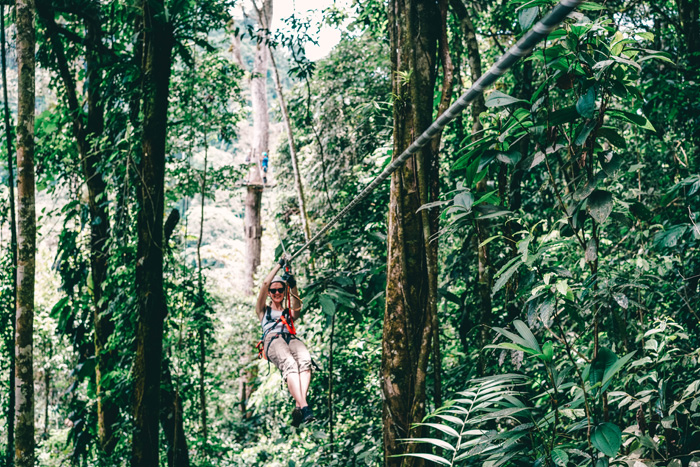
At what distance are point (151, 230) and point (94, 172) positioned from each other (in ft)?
4.87

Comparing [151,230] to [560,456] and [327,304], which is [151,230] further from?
[560,456]

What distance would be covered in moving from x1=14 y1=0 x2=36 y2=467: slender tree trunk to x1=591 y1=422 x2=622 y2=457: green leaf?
230 cm

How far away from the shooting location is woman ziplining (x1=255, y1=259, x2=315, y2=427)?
3.24m

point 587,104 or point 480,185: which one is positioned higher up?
point 480,185

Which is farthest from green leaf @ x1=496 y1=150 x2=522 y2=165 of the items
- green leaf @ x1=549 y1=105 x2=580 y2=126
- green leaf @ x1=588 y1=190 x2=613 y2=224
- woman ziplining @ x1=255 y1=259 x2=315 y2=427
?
woman ziplining @ x1=255 y1=259 x2=315 y2=427

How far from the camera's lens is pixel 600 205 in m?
1.31

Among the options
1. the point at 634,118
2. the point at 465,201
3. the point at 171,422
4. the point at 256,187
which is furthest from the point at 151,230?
the point at 256,187

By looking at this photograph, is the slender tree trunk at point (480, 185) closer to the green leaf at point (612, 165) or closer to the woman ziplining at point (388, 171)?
the woman ziplining at point (388, 171)

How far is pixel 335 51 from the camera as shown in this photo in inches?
241

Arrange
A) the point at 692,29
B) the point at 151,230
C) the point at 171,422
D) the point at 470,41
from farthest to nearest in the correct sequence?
the point at 171,422
the point at 151,230
the point at 692,29
the point at 470,41

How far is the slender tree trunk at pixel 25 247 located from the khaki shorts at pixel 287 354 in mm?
1432

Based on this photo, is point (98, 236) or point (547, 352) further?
point (98, 236)

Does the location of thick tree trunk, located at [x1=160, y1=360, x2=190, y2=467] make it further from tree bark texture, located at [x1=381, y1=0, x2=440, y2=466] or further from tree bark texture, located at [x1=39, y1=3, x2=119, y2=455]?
tree bark texture, located at [x1=381, y1=0, x2=440, y2=466]

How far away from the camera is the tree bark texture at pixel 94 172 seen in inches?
169
